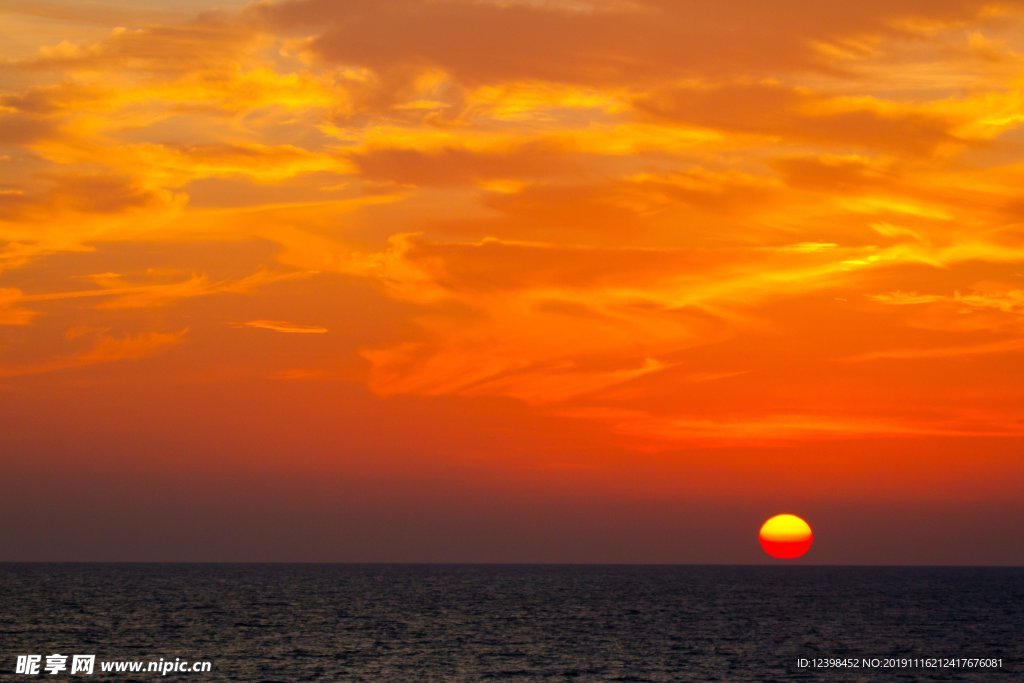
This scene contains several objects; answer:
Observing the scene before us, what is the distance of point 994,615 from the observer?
162250 mm

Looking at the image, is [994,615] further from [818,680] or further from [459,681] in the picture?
[459,681]

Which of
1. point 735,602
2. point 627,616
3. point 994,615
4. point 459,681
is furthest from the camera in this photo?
point 735,602

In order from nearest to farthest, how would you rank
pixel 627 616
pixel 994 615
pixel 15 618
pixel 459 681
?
pixel 459 681 → pixel 15 618 → pixel 627 616 → pixel 994 615

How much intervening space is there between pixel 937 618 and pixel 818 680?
80663mm

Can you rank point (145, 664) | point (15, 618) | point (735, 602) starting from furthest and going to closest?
point (735, 602) < point (15, 618) < point (145, 664)

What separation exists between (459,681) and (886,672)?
33.2m

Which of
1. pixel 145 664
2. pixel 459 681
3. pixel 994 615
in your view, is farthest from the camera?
pixel 994 615

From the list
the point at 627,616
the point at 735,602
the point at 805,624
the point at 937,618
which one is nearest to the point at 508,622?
the point at 627,616

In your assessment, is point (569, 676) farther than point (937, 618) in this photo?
No

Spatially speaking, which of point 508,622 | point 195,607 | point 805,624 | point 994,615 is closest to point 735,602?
point 994,615

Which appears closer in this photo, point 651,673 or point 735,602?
point 651,673

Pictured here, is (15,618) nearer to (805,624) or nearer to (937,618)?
(805,624)

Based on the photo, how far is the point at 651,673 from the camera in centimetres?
8581

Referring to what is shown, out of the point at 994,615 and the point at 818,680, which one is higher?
the point at 994,615
